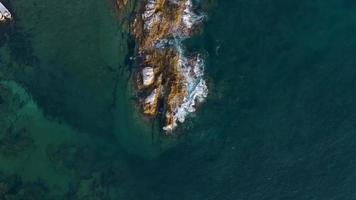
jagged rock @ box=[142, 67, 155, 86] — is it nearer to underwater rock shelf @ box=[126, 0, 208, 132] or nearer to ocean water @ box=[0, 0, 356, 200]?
underwater rock shelf @ box=[126, 0, 208, 132]

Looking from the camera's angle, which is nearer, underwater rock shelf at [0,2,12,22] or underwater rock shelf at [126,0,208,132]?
underwater rock shelf at [126,0,208,132]

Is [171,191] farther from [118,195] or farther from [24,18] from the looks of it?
[24,18]

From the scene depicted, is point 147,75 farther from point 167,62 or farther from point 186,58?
point 186,58

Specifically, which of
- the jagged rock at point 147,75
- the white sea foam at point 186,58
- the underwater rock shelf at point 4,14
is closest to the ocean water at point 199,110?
the underwater rock shelf at point 4,14

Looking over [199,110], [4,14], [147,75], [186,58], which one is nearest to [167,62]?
[186,58]

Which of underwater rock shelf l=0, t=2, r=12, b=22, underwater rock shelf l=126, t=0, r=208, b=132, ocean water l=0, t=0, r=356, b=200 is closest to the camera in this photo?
ocean water l=0, t=0, r=356, b=200

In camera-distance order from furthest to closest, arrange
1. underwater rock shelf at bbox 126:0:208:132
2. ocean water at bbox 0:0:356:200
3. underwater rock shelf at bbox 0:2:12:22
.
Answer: underwater rock shelf at bbox 0:2:12:22
underwater rock shelf at bbox 126:0:208:132
ocean water at bbox 0:0:356:200

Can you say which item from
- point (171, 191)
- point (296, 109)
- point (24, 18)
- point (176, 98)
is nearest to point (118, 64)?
point (176, 98)

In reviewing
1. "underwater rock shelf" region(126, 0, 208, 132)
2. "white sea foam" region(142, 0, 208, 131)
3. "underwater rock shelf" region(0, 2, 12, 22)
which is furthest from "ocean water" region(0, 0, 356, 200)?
"underwater rock shelf" region(126, 0, 208, 132)
